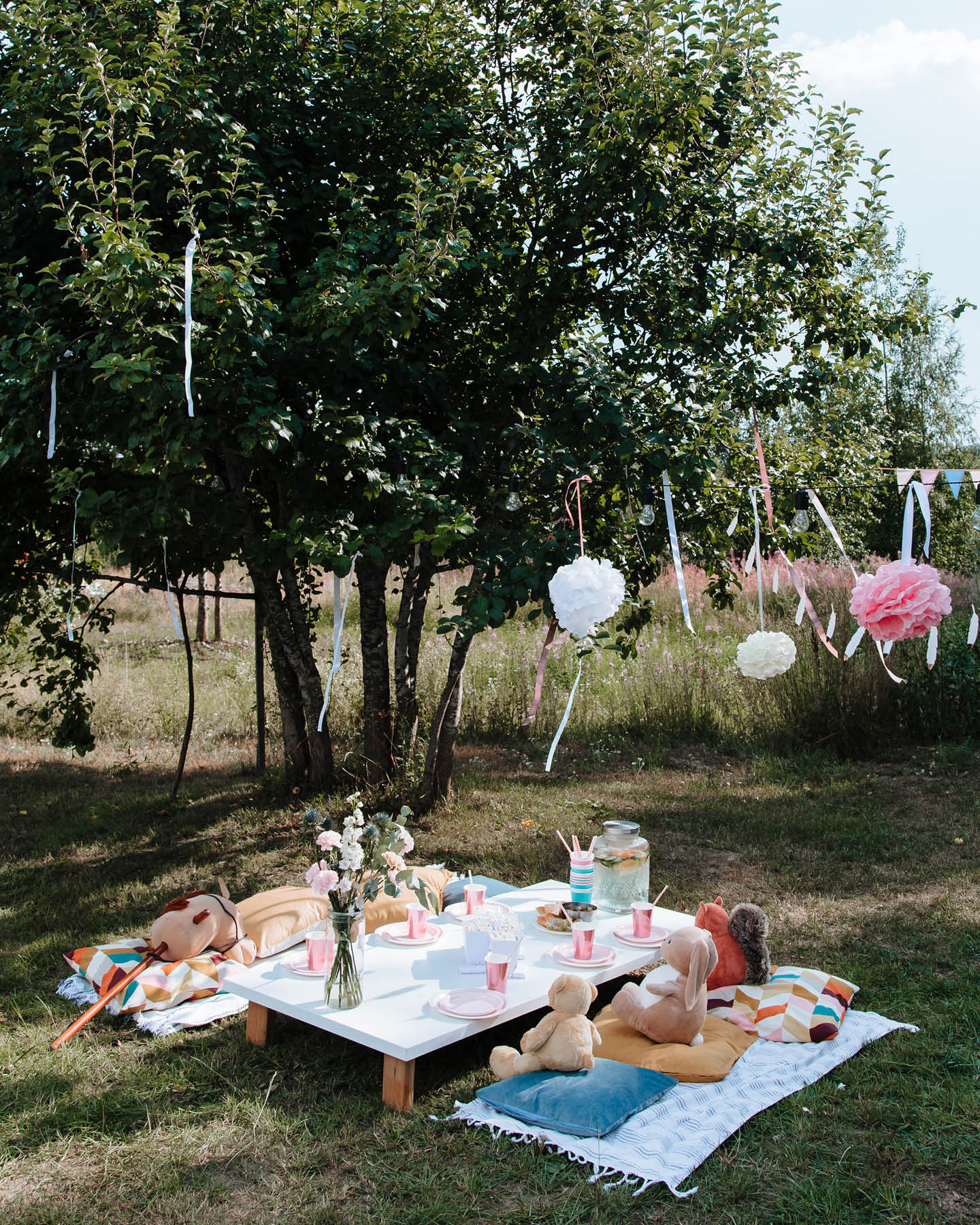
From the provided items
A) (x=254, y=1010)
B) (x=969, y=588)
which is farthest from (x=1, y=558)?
(x=969, y=588)

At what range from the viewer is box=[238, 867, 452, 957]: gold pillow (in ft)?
13.5

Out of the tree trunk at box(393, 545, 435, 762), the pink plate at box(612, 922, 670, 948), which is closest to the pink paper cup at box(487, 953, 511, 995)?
the pink plate at box(612, 922, 670, 948)

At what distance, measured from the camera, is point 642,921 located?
382 centimetres

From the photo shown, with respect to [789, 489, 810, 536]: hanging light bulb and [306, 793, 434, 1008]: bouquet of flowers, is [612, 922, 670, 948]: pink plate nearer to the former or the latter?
[306, 793, 434, 1008]: bouquet of flowers

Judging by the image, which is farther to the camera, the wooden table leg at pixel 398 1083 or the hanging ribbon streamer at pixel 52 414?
the hanging ribbon streamer at pixel 52 414

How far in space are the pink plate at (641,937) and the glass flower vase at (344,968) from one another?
106cm

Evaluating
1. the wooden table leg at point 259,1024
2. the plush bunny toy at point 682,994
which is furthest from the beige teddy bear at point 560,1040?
the wooden table leg at point 259,1024

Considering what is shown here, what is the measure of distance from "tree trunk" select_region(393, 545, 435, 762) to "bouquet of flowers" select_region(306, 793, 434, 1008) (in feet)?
10.4

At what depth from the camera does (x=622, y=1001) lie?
135 inches

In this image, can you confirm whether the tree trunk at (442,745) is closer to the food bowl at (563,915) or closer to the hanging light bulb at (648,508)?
the hanging light bulb at (648,508)

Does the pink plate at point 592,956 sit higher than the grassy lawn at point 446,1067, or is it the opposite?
the pink plate at point 592,956

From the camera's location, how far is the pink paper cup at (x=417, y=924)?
149 inches

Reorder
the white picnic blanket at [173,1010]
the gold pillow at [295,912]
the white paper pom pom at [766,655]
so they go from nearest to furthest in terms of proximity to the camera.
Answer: the white paper pom pom at [766,655] < the white picnic blanket at [173,1010] < the gold pillow at [295,912]

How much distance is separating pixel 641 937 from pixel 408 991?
37.1 inches
